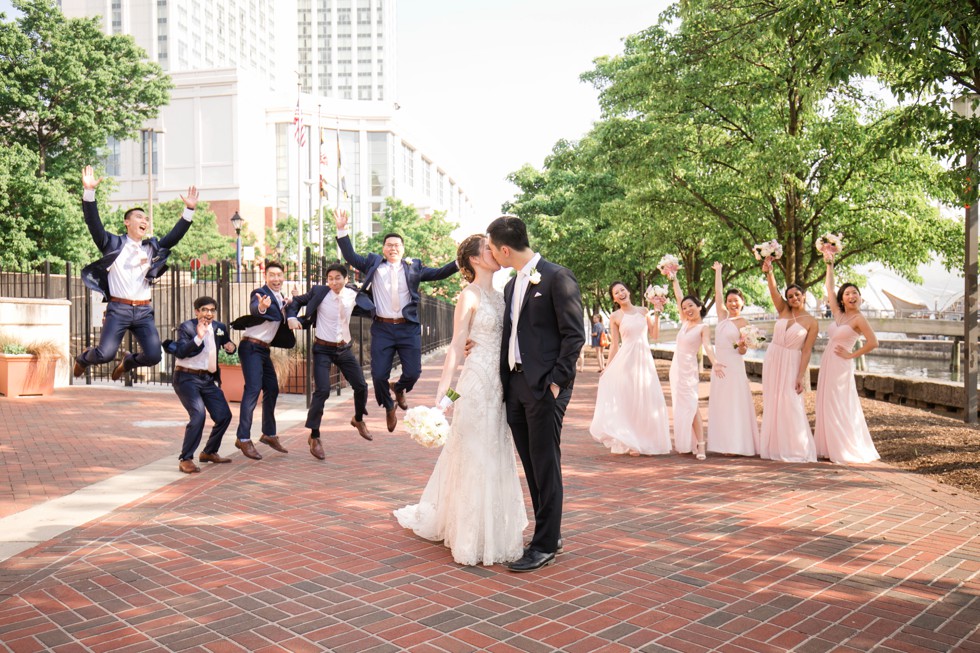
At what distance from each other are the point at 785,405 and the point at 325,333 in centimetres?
543

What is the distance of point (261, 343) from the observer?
29.1 ft

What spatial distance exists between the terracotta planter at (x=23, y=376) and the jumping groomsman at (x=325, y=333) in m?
9.44

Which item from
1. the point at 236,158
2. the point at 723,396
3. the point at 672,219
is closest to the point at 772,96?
the point at 672,219

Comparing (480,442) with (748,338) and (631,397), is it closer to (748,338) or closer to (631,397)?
(631,397)

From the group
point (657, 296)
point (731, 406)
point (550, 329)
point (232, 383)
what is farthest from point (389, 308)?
point (232, 383)

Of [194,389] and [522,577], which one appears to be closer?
[522,577]

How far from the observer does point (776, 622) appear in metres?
4.12

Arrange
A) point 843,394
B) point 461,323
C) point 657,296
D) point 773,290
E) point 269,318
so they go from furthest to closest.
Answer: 1. point 657,296
2. point 773,290
3. point 843,394
4. point 269,318
5. point 461,323

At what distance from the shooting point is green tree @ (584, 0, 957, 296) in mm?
14234

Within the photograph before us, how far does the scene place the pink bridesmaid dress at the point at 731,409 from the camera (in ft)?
31.6

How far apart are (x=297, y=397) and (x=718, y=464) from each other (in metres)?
9.74

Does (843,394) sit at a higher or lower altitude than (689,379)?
lower

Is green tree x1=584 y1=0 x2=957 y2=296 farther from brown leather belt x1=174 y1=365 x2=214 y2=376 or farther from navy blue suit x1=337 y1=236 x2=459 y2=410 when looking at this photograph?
brown leather belt x1=174 y1=365 x2=214 y2=376

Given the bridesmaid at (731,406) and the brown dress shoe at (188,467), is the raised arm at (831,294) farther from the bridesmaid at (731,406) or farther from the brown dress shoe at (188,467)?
the brown dress shoe at (188,467)
